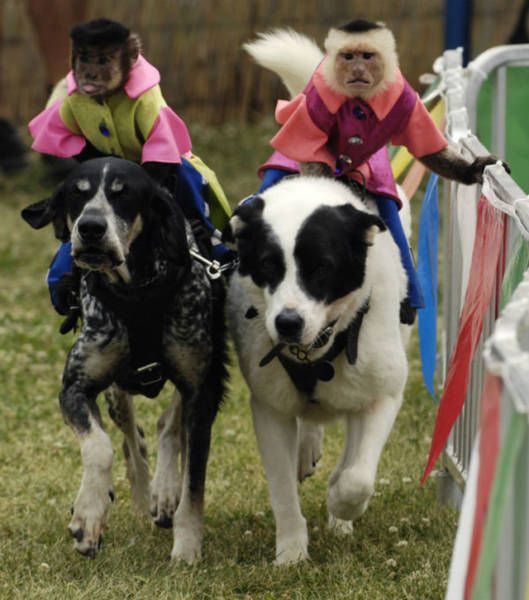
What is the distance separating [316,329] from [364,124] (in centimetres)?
79

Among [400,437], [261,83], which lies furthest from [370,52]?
[261,83]

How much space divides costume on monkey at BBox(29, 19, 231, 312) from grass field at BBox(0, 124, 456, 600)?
103cm

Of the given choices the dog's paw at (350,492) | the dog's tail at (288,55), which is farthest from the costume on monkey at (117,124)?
the dog's paw at (350,492)

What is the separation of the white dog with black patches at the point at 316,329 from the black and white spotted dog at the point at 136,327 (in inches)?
6.9

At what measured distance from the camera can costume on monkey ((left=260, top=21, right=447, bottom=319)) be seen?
4.64 meters

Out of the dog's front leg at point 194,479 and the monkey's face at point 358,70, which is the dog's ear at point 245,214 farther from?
the dog's front leg at point 194,479

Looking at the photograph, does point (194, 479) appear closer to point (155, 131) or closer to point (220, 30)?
point (155, 131)

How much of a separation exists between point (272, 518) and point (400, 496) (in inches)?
21.6

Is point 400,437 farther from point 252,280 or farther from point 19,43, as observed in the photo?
point 19,43

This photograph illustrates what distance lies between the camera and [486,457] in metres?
2.71

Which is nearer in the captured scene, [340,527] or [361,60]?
[361,60]

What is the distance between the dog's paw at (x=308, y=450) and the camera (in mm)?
5578

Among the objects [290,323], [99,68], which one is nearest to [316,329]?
[290,323]

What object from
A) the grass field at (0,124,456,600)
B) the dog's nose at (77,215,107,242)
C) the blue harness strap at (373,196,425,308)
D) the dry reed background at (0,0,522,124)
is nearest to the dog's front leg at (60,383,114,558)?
the grass field at (0,124,456,600)
